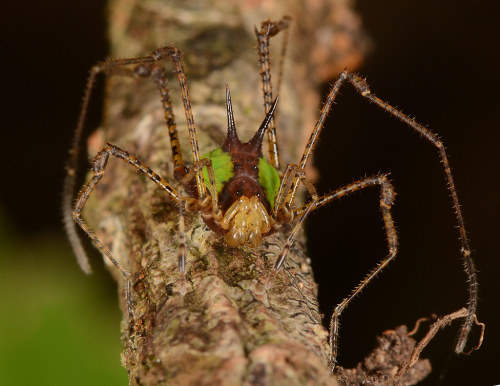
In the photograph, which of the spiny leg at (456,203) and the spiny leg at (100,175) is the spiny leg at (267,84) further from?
the spiny leg at (100,175)

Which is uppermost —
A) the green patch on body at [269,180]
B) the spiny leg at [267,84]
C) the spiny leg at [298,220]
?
the spiny leg at [267,84]

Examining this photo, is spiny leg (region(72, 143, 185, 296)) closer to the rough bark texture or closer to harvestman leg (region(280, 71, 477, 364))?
the rough bark texture

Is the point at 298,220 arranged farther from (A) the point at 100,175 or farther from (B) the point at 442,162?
(A) the point at 100,175

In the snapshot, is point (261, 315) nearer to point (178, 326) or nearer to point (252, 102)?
point (178, 326)

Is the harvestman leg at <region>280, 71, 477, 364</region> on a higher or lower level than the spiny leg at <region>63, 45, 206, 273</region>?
lower

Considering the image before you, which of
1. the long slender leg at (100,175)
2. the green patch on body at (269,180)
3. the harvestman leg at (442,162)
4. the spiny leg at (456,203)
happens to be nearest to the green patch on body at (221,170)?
the green patch on body at (269,180)

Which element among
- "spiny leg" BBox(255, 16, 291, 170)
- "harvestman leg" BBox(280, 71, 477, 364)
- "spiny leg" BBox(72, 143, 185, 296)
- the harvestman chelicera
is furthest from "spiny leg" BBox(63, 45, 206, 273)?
"harvestman leg" BBox(280, 71, 477, 364)
